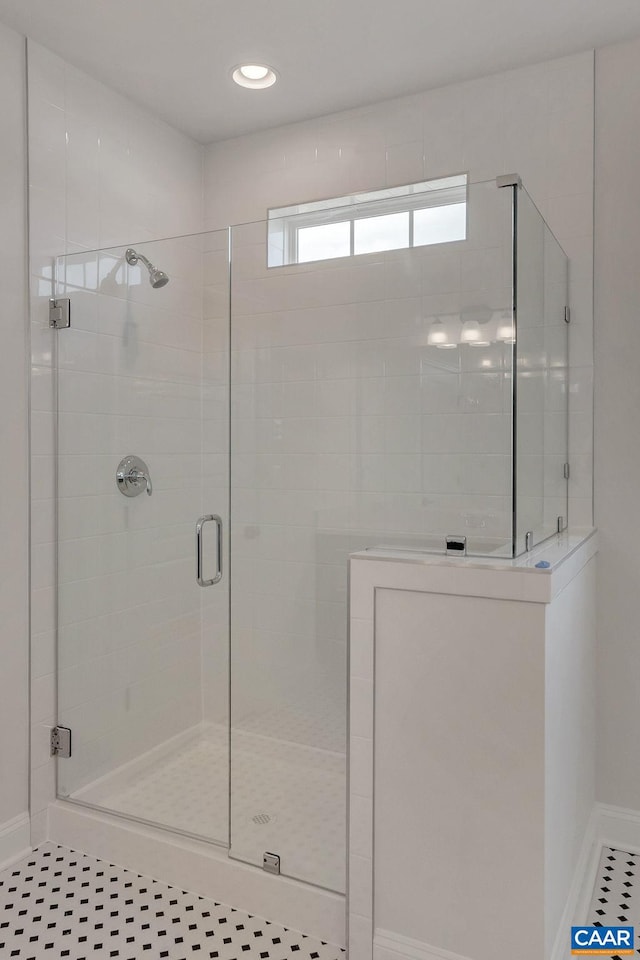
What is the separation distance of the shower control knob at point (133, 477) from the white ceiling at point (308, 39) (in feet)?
4.48

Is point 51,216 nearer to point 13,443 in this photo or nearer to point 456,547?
point 13,443

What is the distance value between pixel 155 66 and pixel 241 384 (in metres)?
1.22

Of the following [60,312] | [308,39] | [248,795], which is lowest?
[248,795]

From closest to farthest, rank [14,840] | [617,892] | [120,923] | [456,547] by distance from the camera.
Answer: [456,547]
[120,923]
[617,892]
[14,840]

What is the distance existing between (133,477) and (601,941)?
1.93 meters

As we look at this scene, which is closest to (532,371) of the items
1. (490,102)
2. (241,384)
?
(241,384)

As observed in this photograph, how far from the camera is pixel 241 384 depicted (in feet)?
7.04

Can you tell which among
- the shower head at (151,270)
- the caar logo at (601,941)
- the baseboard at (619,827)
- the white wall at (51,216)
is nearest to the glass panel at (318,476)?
the shower head at (151,270)

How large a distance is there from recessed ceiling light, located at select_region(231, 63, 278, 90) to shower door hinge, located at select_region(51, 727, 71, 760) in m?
2.36

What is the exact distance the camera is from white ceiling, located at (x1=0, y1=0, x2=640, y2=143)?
2.09m

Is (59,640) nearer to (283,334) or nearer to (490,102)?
(283,334)

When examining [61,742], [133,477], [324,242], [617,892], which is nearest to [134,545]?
[133,477]

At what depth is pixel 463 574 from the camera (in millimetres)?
1615

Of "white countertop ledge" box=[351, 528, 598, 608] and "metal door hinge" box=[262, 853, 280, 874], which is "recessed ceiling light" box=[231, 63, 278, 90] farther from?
"metal door hinge" box=[262, 853, 280, 874]
